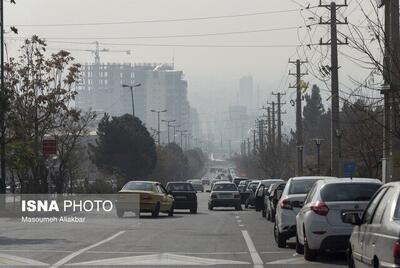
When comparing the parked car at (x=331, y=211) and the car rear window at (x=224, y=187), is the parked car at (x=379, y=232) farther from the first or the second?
the car rear window at (x=224, y=187)

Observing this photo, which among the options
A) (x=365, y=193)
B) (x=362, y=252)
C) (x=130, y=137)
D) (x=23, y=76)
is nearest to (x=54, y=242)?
(x=365, y=193)

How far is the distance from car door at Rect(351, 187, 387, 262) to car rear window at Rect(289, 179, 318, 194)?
29.6 ft

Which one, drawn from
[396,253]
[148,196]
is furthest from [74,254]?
[148,196]

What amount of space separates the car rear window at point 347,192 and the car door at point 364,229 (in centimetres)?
436

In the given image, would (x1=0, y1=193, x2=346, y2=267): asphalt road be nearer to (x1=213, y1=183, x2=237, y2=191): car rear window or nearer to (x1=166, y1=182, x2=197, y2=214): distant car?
(x1=166, y1=182, x2=197, y2=214): distant car

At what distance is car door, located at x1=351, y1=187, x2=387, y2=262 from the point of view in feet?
41.0

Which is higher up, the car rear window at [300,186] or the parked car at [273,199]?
the car rear window at [300,186]

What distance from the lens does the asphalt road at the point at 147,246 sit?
1798 centimetres

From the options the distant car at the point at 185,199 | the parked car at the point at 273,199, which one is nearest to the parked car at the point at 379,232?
the parked car at the point at 273,199

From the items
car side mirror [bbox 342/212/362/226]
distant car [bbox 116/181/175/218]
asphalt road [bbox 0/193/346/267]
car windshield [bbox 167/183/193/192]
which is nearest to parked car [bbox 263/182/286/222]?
asphalt road [bbox 0/193/346/267]

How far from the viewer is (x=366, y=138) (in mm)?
35156

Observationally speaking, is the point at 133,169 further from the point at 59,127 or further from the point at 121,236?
the point at 121,236

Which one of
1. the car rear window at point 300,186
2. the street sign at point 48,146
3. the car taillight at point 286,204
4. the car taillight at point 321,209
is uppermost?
the street sign at point 48,146

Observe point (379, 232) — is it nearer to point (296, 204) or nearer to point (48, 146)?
point (296, 204)
